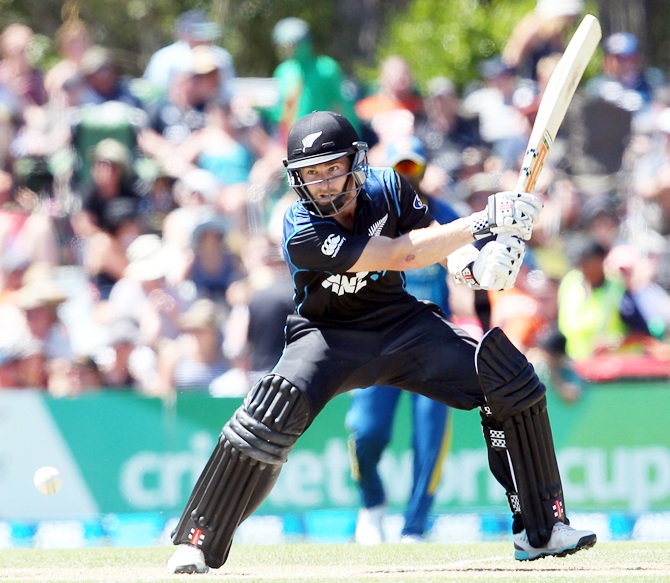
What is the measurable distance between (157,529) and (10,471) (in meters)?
1.00

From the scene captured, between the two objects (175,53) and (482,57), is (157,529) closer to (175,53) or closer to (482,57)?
(175,53)

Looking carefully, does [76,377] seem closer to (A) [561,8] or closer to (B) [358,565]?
(B) [358,565]

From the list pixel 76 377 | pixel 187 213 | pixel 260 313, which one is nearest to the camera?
pixel 260 313

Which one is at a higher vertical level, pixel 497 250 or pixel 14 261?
pixel 497 250

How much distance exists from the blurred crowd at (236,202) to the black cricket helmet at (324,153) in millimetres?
2995

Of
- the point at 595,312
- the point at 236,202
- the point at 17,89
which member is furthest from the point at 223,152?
the point at 595,312

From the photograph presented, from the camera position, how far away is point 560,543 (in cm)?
577

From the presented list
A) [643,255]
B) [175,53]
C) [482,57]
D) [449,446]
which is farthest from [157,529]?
[482,57]

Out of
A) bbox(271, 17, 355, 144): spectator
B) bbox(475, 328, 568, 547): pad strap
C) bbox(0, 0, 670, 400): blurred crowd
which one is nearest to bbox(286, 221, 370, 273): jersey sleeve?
bbox(475, 328, 568, 547): pad strap

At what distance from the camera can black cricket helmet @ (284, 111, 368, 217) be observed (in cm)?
570

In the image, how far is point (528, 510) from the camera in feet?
19.1

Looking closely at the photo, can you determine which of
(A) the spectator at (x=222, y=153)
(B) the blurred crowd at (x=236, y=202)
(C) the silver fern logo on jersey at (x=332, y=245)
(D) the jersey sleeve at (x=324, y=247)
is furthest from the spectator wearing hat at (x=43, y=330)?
(C) the silver fern logo on jersey at (x=332, y=245)

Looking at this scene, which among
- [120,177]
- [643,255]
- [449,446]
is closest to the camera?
[449,446]

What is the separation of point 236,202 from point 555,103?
202 inches
